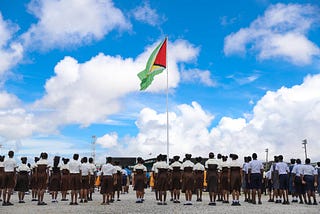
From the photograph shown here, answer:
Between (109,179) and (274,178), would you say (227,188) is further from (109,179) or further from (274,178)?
(109,179)

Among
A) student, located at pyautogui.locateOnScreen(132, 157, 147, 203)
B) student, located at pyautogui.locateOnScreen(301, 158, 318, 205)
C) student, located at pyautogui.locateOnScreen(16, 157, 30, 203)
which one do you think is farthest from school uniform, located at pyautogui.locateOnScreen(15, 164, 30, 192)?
student, located at pyautogui.locateOnScreen(301, 158, 318, 205)

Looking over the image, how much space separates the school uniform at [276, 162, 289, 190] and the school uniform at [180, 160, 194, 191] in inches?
144

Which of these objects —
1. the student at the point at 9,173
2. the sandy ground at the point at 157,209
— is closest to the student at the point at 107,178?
the sandy ground at the point at 157,209

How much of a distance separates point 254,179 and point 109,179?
567 centimetres

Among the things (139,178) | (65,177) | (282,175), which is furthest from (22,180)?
(282,175)

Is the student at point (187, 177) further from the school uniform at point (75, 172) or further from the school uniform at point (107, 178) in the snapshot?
the school uniform at point (75, 172)

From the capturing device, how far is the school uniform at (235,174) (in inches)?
619

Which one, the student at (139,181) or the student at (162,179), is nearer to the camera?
the student at (162,179)

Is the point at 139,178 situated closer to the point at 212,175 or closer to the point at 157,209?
the point at 212,175

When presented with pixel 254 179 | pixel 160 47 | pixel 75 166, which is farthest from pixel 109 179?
pixel 160 47

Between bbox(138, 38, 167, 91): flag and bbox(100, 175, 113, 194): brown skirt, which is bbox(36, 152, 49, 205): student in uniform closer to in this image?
bbox(100, 175, 113, 194): brown skirt

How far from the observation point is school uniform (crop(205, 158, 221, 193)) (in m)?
15.8

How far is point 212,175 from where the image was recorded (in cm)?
1609

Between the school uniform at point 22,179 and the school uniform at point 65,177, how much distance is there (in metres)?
1.50
